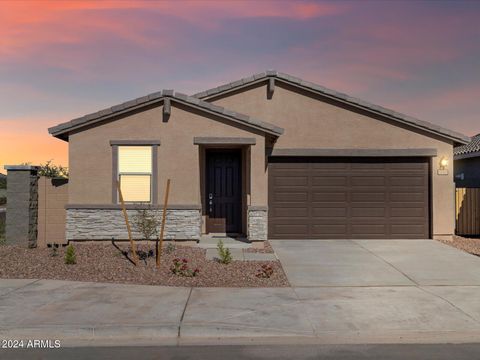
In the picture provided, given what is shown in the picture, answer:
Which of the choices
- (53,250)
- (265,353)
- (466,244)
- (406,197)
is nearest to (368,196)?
(406,197)

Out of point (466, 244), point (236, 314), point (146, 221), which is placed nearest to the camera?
point (236, 314)

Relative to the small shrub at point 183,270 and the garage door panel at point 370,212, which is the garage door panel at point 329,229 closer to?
the garage door panel at point 370,212

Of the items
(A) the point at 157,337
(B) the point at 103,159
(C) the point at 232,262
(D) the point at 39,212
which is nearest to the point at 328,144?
(C) the point at 232,262

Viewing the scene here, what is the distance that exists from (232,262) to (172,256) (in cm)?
157

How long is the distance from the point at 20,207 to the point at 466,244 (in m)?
13.1

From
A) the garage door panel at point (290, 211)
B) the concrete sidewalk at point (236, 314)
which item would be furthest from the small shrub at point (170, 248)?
the garage door panel at point (290, 211)

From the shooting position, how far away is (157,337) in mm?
6125

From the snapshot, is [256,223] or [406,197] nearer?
[256,223]

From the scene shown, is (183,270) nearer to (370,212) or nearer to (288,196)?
(288,196)

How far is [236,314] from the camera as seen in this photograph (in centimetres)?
684

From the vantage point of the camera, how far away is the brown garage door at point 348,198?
1443 centimetres

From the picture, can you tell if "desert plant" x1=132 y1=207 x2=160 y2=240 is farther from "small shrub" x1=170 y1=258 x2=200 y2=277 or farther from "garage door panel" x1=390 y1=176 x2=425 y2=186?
"garage door panel" x1=390 y1=176 x2=425 y2=186

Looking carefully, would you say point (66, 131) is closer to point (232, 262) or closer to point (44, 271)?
point (44, 271)

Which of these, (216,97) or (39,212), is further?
(216,97)
